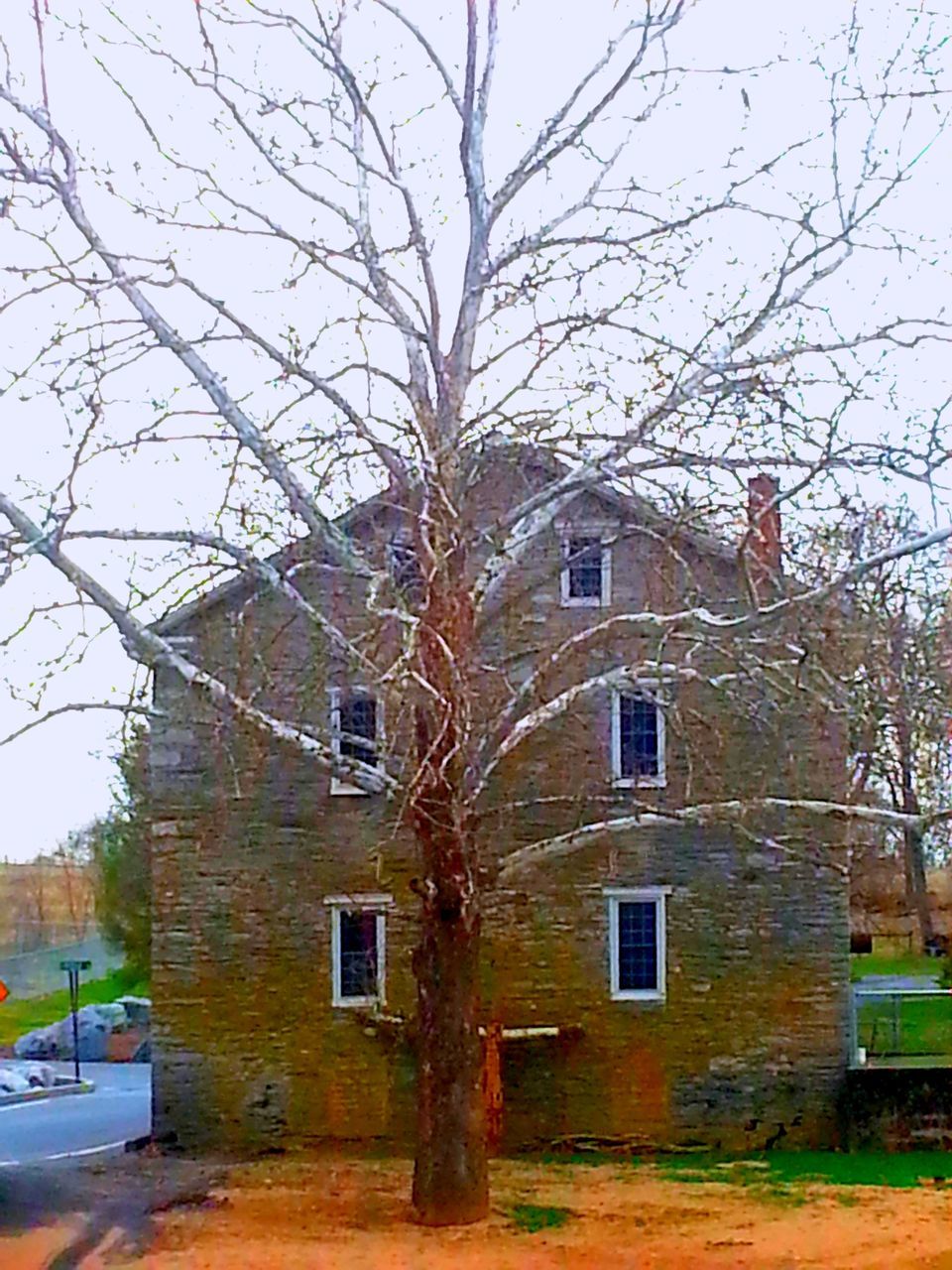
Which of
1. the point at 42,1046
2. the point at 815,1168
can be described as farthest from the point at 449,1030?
the point at 42,1046

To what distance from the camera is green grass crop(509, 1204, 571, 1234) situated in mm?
15656

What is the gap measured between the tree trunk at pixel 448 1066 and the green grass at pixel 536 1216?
0.52 m

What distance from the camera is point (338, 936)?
81.9 ft

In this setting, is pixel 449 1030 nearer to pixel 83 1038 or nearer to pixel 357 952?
pixel 357 952

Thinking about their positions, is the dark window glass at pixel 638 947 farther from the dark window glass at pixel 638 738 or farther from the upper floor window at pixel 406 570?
the upper floor window at pixel 406 570

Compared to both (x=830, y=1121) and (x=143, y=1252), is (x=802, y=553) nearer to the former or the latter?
(x=143, y=1252)

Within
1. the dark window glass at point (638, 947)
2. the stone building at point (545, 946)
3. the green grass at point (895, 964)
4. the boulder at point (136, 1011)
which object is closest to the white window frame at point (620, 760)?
the stone building at point (545, 946)

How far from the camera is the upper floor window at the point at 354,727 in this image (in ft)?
51.3

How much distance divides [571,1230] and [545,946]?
8.95 m

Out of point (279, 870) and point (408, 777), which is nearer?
point (408, 777)

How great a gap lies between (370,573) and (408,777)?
1591 millimetres

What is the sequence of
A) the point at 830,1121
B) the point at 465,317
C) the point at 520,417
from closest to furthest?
the point at 520,417
the point at 465,317
the point at 830,1121

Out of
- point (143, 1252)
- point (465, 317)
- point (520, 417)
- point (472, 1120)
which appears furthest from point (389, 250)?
point (143, 1252)

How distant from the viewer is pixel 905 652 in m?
15.8
